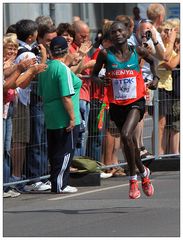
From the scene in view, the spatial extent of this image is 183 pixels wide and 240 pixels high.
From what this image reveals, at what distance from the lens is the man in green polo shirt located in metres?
12.8

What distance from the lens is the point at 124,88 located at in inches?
468

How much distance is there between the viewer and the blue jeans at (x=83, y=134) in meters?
14.1

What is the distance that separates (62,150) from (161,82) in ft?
9.59

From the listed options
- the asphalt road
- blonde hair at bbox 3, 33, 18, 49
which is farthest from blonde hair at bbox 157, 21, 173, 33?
blonde hair at bbox 3, 33, 18, 49

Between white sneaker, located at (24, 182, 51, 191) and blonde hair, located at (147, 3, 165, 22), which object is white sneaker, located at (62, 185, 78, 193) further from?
blonde hair, located at (147, 3, 165, 22)

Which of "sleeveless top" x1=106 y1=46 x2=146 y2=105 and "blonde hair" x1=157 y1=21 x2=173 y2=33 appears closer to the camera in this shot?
"sleeveless top" x1=106 y1=46 x2=146 y2=105

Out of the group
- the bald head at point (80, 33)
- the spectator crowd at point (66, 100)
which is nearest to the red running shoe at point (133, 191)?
the spectator crowd at point (66, 100)

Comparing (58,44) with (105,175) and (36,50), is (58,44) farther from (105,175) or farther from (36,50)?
(105,175)

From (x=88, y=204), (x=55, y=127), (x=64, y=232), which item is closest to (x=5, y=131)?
(x=55, y=127)

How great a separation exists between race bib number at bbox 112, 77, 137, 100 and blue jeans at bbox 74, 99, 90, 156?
2.16m

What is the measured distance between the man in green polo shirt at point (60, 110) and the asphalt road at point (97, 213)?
1.13 ft

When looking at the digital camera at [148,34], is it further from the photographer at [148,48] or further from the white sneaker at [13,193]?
the white sneaker at [13,193]

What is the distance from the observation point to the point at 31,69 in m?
12.6

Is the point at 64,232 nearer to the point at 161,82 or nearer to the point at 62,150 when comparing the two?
the point at 62,150
